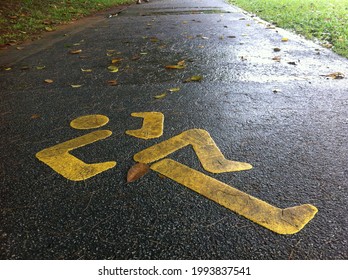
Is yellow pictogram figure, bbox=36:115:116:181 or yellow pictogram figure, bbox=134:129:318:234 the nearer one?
yellow pictogram figure, bbox=134:129:318:234

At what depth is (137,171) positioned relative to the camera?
1697mm

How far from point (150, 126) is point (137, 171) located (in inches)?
22.7

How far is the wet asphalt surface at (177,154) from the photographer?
125cm

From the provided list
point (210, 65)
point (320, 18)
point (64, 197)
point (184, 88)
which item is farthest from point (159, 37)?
point (64, 197)

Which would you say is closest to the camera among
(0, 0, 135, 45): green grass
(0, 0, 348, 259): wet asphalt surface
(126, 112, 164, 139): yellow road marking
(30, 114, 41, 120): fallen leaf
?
(0, 0, 348, 259): wet asphalt surface

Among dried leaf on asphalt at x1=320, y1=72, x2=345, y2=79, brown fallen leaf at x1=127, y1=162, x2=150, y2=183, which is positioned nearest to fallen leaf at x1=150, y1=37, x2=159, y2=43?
dried leaf on asphalt at x1=320, y1=72, x2=345, y2=79

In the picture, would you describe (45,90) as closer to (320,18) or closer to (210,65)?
(210,65)

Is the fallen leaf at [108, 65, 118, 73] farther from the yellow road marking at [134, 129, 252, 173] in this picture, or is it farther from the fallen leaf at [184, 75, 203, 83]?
the yellow road marking at [134, 129, 252, 173]

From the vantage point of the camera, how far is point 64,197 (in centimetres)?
152

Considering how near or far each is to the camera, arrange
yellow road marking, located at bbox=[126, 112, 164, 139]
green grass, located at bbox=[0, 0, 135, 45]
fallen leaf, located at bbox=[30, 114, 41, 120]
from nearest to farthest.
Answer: yellow road marking, located at bbox=[126, 112, 164, 139], fallen leaf, located at bbox=[30, 114, 41, 120], green grass, located at bbox=[0, 0, 135, 45]

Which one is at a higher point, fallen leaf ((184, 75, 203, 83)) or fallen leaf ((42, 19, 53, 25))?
fallen leaf ((42, 19, 53, 25))

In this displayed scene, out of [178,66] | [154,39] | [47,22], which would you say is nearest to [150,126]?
[178,66]

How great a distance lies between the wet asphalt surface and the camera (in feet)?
4.09

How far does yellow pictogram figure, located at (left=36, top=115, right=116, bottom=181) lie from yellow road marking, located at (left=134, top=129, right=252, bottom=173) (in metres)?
0.23
